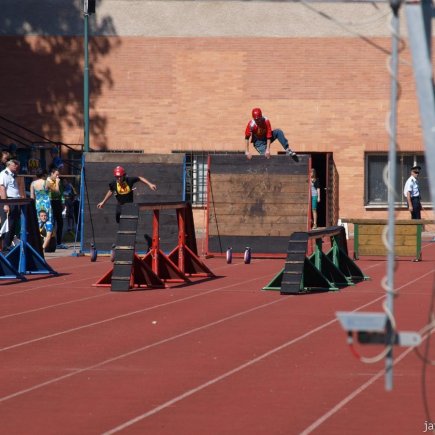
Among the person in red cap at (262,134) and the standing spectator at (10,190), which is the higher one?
the person in red cap at (262,134)

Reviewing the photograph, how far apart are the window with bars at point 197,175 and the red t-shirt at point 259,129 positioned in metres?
14.1

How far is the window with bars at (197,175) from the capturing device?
42531 mm

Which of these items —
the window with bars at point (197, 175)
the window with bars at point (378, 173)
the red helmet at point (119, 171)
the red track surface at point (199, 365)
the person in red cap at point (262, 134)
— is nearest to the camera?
the red track surface at point (199, 365)

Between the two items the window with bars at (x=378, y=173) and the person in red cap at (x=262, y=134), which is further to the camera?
the window with bars at (x=378, y=173)

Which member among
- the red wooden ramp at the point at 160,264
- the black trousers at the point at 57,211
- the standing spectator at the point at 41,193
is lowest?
the red wooden ramp at the point at 160,264

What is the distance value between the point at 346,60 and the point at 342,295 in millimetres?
23002

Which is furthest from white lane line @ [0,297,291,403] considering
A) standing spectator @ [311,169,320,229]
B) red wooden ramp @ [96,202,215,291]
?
standing spectator @ [311,169,320,229]

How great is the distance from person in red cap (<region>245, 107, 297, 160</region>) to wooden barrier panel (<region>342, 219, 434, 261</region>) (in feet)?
6.78

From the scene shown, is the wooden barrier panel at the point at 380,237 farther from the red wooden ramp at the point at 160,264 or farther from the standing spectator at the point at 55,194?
the standing spectator at the point at 55,194

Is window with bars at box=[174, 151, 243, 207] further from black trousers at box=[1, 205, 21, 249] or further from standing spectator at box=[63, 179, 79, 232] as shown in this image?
black trousers at box=[1, 205, 21, 249]

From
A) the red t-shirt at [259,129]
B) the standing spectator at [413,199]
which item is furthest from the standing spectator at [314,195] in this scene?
the red t-shirt at [259,129]

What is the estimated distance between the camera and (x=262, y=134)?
28062mm

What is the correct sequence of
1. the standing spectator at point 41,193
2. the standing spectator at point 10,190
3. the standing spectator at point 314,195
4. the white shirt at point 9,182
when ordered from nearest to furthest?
1. the standing spectator at point 10,190
2. the white shirt at point 9,182
3. the standing spectator at point 41,193
4. the standing spectator at point 314,195

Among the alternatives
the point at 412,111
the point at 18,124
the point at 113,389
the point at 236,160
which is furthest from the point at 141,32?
the point at 113,389
